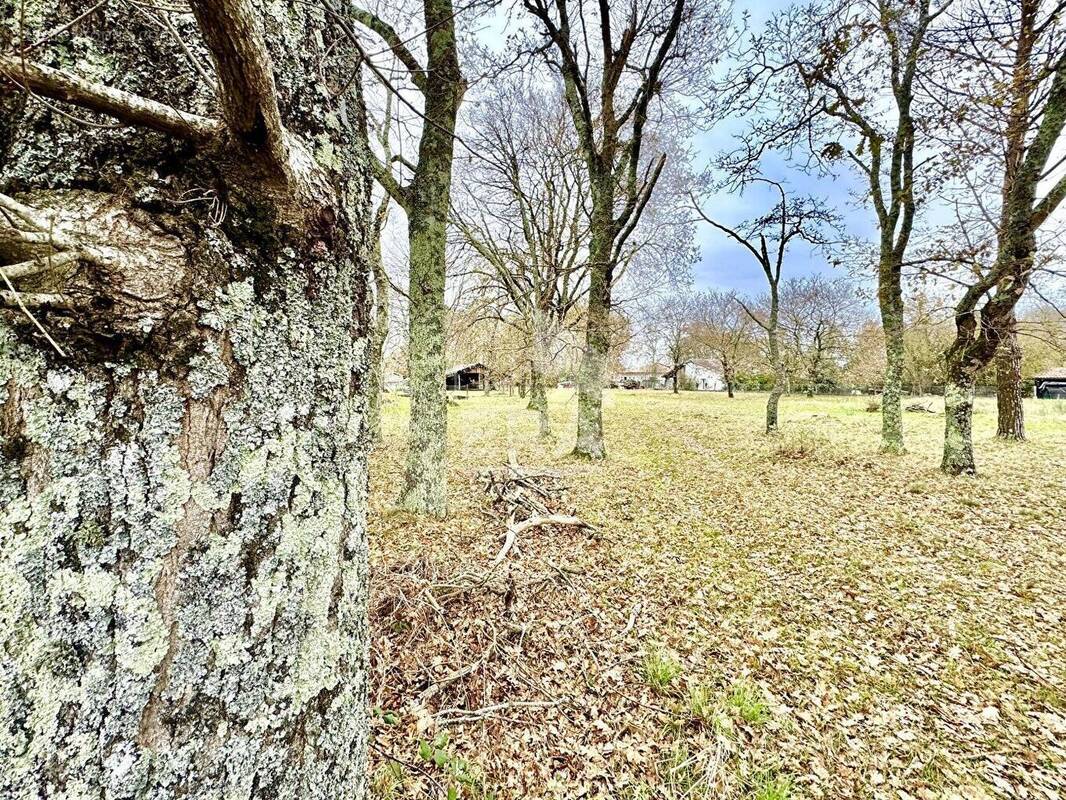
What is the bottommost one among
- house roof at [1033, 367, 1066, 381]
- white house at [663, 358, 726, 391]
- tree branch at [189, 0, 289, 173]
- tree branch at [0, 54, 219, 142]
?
tree branch at [0, 54, 219, 142]

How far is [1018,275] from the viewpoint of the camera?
5.71m

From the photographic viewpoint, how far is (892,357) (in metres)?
9.19

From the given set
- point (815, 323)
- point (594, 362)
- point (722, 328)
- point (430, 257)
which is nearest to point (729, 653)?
point (430, 257)

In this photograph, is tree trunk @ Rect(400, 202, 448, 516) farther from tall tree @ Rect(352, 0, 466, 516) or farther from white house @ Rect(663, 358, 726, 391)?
white house @ Rect(663, 358, 726, 391)

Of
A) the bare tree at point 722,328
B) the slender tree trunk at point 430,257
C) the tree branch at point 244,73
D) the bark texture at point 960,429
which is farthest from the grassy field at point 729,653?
the bare tree at point 722,328

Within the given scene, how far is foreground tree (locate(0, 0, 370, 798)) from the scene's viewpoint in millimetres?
675

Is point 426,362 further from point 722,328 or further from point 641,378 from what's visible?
point 641,378

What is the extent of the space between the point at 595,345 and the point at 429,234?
4.44 metres

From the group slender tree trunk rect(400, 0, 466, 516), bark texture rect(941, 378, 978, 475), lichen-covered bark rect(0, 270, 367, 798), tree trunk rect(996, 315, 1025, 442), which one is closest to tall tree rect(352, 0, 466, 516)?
slender tree trunk rect(400, 0, 466, 516)

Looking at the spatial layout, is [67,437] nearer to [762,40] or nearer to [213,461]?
[213,461]

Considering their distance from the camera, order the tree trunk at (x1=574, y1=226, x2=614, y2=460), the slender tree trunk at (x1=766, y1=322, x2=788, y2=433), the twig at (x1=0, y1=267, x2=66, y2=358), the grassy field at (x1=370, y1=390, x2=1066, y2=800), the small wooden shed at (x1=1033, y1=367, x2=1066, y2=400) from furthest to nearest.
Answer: the small wooden shed at (x1=1033, y1=367, x2=1066, y2=400) → the slender tree trunk at (x1=766, y1=322, x2=788, y2=433) → the tree trunk at (x1=574, y1=226, x2=614, y2=460) → the grassy field at (x1=370, y1=390, x2=1066, y2=800) → the twig at (x1=0, y1=267, x2=66, y2=358)

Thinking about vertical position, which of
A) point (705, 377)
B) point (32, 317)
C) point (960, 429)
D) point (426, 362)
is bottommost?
point (960, 429)

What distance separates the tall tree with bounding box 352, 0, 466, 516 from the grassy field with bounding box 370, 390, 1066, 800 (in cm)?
101

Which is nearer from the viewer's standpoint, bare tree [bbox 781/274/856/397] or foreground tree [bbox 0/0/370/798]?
foreground tree [bbox 0/0/370/798]
